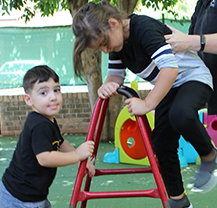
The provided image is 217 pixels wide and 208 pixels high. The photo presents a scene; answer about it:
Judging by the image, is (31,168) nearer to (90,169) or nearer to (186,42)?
(90,169)

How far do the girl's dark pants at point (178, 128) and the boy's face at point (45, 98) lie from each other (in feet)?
2.25

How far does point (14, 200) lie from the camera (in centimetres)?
164

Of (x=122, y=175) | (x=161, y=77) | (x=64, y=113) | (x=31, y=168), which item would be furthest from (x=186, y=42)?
(x=64, y=113)

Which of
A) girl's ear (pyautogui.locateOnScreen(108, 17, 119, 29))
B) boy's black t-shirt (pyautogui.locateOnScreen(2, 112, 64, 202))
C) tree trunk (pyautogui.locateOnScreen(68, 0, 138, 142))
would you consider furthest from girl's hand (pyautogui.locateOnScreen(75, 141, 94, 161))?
tree trunk (pyautogui.locateOnScreen(68, 0, 138, 142))

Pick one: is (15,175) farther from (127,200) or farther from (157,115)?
(127,200)

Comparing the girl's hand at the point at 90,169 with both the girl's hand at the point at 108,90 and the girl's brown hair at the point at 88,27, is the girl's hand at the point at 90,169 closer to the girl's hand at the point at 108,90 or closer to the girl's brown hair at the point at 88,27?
the girl's hand at the point at 108,90

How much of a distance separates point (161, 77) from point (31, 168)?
91 cm

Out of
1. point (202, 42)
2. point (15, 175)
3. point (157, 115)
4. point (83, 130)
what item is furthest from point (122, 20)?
point (83, 130)

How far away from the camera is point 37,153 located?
1533 mm

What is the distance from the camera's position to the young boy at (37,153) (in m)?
1.57

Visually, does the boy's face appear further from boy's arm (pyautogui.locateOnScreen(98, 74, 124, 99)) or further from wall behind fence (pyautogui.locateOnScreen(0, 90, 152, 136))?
wall behind fence (pyautogui.locateOnScreen(0, 90, 152, 136))

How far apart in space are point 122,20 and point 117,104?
123 inches

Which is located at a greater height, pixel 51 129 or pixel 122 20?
pixel 122 20

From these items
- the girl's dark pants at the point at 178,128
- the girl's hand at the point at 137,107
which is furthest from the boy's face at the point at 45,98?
the girl's dark pants at the point at 178,128
